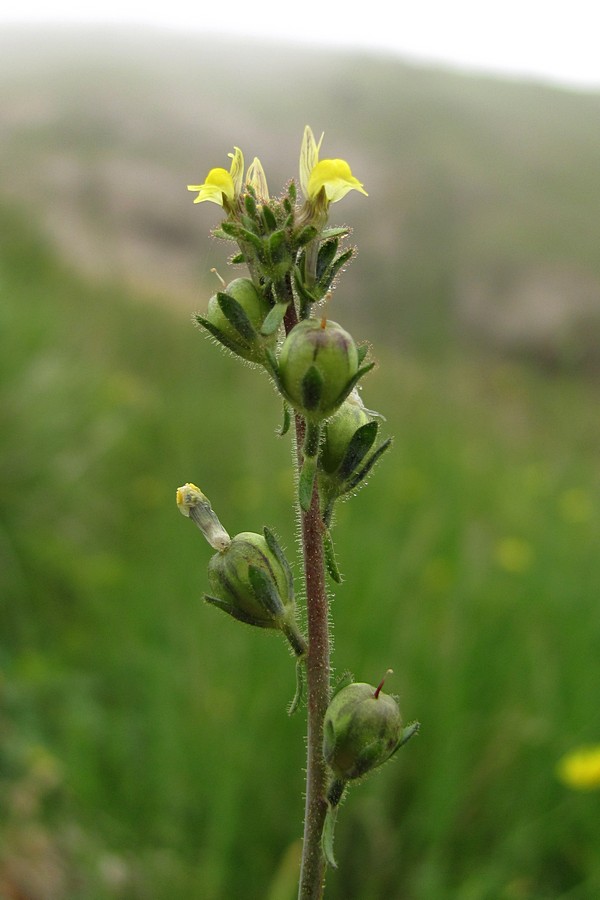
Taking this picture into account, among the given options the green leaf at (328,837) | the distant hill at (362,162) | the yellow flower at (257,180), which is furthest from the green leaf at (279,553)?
the distant hill at (362,162)

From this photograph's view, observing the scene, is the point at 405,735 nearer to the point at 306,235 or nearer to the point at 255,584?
the point at 255,584

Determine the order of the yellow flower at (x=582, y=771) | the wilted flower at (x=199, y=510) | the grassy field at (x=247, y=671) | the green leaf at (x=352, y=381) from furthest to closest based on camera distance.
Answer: the grassy field at (x=247, y=671) → the yellow flower at (x=582, y=771) → the wilted flower at (x=199, y=510) → the green leaf at (x=352, y=381)

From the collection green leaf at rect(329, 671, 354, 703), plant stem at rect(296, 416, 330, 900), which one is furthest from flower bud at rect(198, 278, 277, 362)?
green leaf at rect(329, 671, 354, 703)

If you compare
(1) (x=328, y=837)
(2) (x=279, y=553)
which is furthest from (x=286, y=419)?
(1) (x=328, y=837)

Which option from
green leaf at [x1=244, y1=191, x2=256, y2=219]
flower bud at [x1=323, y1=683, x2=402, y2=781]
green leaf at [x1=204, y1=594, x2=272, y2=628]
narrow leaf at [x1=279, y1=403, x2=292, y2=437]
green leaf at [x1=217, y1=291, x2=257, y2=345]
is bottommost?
flower bud at [x1=323, y1=683, x2=402, y2=781]

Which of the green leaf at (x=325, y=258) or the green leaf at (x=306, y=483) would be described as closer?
the green leaf at (x=306, y=483)

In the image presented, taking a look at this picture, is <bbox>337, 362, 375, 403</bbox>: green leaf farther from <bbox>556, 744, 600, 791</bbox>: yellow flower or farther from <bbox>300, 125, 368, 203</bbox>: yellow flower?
<bbox>556, 744, 600, 791</bbox>: yellow flower

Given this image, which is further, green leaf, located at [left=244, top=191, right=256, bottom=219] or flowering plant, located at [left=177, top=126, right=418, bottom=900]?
green leaf, located at [left=244, top=191, right=256, bottom=219]

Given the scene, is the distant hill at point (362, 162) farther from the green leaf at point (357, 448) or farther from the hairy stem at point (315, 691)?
the hairy stem at point (315, 691)

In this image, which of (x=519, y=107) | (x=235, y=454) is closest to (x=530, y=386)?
(x=235, y=454)
